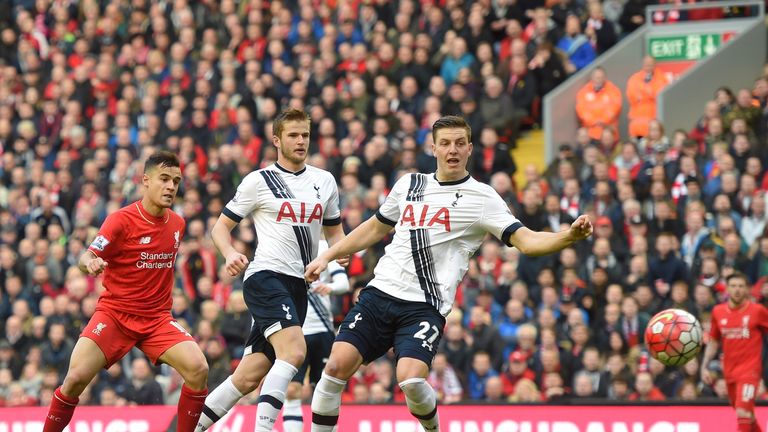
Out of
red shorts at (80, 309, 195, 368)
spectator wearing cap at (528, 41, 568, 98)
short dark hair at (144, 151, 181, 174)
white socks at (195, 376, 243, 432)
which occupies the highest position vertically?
spectator wearing cap at (528, 41, 568, 98)

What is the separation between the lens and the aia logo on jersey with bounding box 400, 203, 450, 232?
400 inches

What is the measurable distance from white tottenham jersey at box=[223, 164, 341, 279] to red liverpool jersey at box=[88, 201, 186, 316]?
0.54 m

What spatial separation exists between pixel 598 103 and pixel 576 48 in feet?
3.96

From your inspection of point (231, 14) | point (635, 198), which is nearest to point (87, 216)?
point (231, 14)

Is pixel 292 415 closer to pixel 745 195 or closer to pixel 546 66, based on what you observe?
pixel 745 195

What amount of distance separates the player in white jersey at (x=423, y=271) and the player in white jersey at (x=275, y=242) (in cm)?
67

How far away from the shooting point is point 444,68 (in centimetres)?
2008

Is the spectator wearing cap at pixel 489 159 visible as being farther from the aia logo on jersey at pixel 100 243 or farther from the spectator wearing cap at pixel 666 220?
the aia logo on jersey at pixel 100 243

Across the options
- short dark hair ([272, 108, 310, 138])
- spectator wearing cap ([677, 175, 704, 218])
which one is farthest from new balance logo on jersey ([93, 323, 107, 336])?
spectator wearing cap ([677, 175, 704, 218])

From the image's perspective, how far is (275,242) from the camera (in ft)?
35.9

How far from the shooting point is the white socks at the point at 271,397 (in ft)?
34.4

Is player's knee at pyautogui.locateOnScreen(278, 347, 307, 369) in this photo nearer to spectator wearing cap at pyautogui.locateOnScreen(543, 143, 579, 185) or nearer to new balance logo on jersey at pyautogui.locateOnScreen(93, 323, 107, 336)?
new balance logo on jersey at pyautogui.locateOnScreen(93, 323, 107, 336)

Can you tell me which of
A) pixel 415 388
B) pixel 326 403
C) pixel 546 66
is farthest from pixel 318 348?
pixel 546 66

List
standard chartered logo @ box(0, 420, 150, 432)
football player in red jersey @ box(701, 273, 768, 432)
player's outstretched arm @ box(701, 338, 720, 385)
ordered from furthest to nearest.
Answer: standard chartered logo @ box(0, 420, 150, 432)
player's outstretched arm @ box(701, 338, 720, 385)
football player in red jersey @ box(701, 273, 768, 432)
